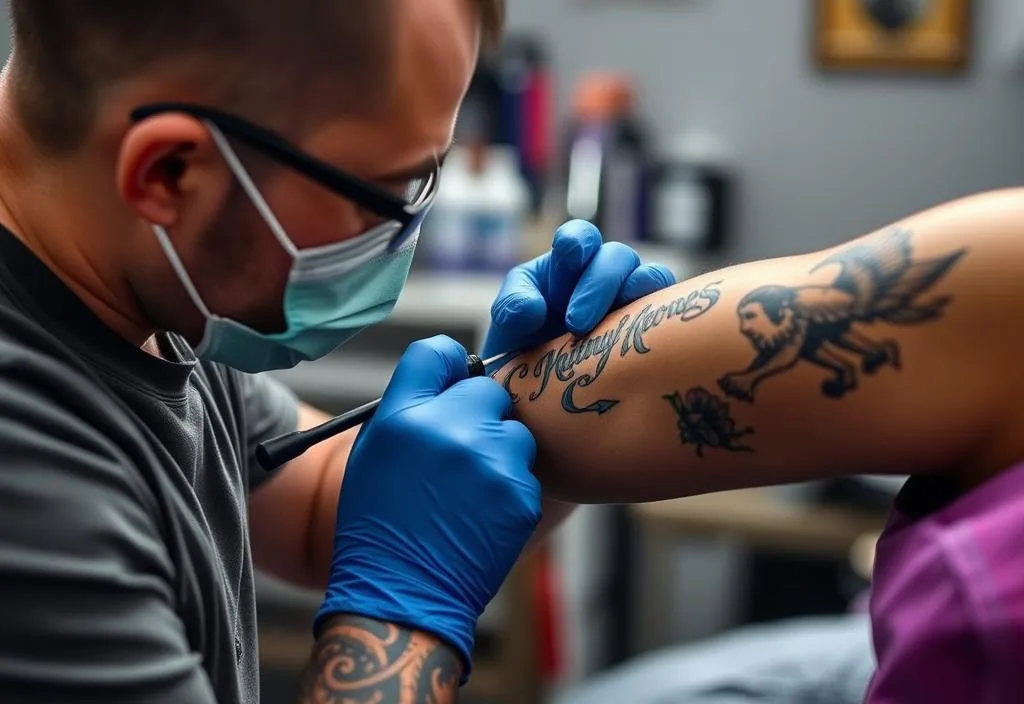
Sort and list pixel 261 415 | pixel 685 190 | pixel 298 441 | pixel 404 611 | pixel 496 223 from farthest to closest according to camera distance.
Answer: pixel 685 190 < pixel 496 223 < pixel 261 415 < pixel 298 441 < pixel 404 611

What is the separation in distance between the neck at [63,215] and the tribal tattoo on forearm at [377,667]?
306 mm

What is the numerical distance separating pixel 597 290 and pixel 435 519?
250mm

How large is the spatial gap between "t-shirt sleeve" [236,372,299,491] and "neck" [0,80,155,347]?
31 centimetres

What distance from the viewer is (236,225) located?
833 mm

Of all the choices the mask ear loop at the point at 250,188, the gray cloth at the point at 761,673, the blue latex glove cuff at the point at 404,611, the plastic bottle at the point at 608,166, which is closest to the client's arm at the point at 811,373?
the blue latex glove cuff at the point at 404,611

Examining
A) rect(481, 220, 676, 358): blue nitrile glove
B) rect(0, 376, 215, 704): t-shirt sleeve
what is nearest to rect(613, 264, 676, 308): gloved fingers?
rect(481, 220, 676, 358): blue nitrile glove

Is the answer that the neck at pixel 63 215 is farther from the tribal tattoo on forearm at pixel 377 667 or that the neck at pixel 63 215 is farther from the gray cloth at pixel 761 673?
the gray cloth at pixel 761 673

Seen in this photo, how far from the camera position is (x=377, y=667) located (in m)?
0.87

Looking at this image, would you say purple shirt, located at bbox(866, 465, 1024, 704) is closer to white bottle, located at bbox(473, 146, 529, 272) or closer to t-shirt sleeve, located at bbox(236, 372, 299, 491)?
t-shirt sleeve, located at bbox(236, 372, 299, 491)

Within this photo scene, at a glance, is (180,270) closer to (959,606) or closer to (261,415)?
(261,415)

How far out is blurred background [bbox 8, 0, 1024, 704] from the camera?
229 centimetres

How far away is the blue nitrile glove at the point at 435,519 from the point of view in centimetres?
92

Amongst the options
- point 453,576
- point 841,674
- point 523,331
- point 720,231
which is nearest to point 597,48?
point 720,231

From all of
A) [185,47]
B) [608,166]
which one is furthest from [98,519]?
[608,166]
